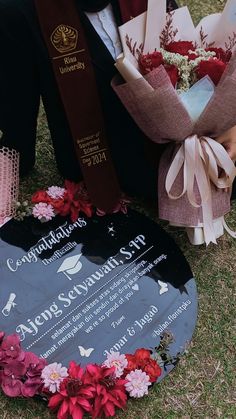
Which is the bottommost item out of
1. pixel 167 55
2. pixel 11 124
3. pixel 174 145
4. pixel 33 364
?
pixel 33 364

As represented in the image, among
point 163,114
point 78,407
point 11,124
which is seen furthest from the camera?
point 11,124

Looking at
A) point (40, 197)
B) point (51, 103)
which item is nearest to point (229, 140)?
point (51, 103)

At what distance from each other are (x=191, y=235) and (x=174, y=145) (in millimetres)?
376

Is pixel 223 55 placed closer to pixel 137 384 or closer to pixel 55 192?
pixel 55 192

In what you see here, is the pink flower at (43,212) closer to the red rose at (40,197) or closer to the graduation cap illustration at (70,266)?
the red rose at (40,197)

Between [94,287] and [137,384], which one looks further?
[94,287]

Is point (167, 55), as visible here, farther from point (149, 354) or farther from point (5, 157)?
point (149, 354)

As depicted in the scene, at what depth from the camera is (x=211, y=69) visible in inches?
84.1

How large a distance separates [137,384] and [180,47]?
47.1 inches

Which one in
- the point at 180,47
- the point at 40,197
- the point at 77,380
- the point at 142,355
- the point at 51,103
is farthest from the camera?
the point at 40,197

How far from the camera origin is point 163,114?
209cm

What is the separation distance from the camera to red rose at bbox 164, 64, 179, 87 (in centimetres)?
211

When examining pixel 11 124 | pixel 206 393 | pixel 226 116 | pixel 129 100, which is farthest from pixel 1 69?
pixel 206 393

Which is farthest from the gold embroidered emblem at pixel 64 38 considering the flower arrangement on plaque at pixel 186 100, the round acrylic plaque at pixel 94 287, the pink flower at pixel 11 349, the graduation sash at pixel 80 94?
the pink flower at pixel 11 349
